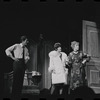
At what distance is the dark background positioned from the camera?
447 inches

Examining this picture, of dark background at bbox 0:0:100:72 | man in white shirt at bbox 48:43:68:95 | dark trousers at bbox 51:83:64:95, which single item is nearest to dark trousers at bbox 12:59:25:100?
man in white shirt at bbox 48:43:68:95

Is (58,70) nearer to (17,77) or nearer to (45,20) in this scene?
(17,77)

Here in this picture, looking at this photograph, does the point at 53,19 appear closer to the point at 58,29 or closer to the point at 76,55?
the point at 58,29

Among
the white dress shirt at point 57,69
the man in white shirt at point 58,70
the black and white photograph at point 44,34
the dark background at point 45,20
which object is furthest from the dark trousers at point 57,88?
the dark background at point 45,20

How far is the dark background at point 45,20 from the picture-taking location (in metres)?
11.4

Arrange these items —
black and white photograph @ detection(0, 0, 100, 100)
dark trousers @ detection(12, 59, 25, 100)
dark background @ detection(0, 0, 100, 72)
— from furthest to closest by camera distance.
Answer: dark background @ detection(0, 0, 100, 72) < black and white photograph @ detection(0, 0, 100, 100) < dark trousers @ detection(12, 59, 25, 100)

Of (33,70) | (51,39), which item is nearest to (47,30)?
(51,39)

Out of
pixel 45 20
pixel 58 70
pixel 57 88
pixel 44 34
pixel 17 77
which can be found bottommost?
pixel 57 88

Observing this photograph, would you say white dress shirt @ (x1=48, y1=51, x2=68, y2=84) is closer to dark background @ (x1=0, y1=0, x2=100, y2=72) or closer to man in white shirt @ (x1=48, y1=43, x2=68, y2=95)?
man in white shirt @ (x1=48, y1=43, x2=68, y2=95)

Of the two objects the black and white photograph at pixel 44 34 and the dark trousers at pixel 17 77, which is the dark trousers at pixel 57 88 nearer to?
the black and white photograph at pixel 44 34

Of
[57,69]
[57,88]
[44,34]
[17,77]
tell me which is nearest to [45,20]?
[44,34]

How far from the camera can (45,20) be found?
11.8 meters

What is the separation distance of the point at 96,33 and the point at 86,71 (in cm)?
136

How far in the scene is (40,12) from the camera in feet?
38.6
